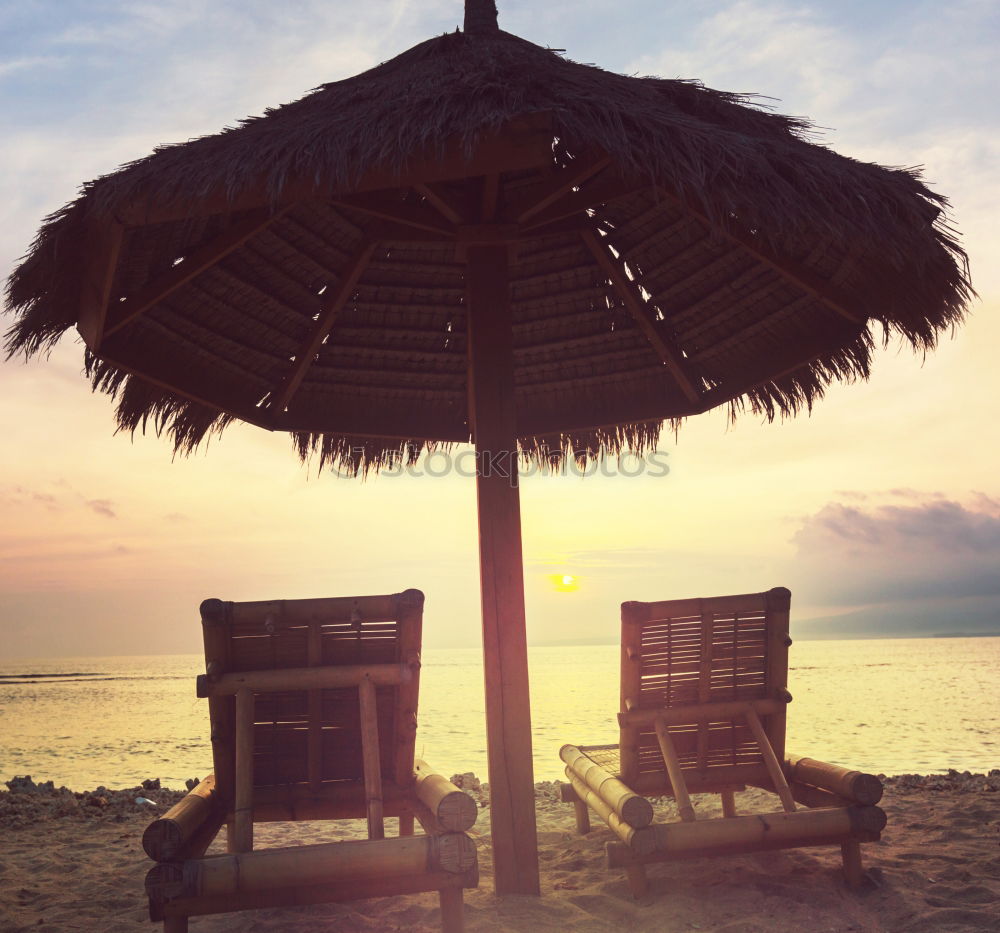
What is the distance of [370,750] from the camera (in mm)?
2637

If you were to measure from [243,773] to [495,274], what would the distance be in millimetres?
1966

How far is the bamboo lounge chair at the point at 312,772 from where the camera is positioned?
7.27 feet

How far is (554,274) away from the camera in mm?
4352

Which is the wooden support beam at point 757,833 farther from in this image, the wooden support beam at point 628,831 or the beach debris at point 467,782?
the beach debris at point 467,782

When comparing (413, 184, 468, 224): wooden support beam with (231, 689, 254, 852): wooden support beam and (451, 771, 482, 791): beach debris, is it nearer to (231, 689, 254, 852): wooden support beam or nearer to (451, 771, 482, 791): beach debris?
(231, 689, 254, 852): wooden support beam

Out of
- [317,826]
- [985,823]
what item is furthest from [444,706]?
[985,823]

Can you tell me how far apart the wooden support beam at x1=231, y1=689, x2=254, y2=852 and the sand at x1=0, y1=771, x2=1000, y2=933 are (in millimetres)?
344

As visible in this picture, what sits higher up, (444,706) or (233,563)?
(233,563)

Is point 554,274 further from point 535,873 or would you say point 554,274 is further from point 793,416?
point 535,873

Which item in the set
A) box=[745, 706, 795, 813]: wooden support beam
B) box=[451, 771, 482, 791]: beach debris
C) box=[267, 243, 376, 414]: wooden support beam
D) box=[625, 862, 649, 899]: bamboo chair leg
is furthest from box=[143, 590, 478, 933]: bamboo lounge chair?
box=[267, 243, 376, 414]: wooden support beam

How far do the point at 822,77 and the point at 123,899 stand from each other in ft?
15.0

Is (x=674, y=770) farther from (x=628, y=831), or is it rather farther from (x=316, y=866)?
(x=316, y=866)

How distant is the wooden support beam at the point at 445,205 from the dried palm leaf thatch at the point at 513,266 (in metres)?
0.02

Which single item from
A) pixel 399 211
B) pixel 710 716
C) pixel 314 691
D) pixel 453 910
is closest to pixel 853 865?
pixel 710 716
